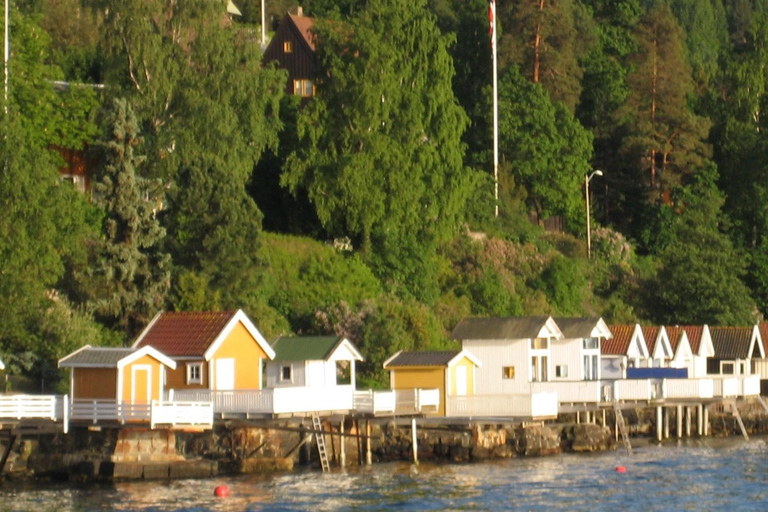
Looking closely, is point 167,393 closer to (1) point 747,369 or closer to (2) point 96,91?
(2) point 96,91

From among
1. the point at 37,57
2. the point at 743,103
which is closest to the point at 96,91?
the point at 37,57

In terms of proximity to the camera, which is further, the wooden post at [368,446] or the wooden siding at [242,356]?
the wooden post at [368,446]

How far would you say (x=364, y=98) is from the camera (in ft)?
251

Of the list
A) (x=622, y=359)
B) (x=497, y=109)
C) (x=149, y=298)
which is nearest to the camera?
(x=149, y=298)

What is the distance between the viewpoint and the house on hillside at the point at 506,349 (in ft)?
207

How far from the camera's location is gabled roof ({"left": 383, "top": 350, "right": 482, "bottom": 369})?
57.9m

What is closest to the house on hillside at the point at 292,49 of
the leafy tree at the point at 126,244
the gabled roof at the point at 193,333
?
the leafy tree at the point at 126,244

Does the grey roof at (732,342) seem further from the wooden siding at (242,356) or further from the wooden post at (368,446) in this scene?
the wooden siding at (242,356)

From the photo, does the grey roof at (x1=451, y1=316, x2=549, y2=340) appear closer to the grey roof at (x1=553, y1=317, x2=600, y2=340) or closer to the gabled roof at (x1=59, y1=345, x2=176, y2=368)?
the grey roof at (x1=553, y1=317, x2=600, y2=340)

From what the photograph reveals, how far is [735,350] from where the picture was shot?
262ft

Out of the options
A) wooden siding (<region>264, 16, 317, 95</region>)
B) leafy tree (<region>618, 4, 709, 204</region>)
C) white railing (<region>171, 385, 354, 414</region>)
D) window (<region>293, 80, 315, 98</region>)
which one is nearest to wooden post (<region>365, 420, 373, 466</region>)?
white railing (<region>171, 385, 354, 414</region>)

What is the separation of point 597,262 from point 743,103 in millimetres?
18885

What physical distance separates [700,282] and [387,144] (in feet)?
69.8

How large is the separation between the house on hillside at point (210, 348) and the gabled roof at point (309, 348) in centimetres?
172
